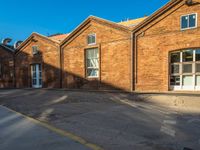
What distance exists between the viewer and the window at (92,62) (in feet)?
51.2


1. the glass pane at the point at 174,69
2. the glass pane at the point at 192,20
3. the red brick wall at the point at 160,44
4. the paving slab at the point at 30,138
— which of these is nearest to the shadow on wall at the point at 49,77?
the red brick wall at the point at 160,44

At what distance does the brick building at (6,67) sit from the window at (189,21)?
17.9 metres

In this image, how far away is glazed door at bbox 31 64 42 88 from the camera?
1969 cm

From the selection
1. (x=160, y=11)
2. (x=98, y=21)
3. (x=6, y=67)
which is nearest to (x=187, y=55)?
(x=160, y=11)

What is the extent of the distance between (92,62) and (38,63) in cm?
659

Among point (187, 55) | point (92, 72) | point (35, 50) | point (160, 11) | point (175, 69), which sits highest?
point (160, 11)

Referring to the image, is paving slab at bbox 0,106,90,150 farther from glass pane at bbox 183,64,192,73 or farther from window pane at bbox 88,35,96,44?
window pane at bbox 88,35,96,44

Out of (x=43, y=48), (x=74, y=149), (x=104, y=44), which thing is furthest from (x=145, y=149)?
(x=43, y=48)

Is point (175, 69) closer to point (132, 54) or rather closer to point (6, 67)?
point (132, 54)

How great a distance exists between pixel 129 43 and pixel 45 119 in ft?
28.4

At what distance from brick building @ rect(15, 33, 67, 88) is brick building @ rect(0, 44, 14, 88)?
91 centimetres

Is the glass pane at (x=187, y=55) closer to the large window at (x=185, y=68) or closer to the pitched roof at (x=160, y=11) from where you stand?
the large window at (x=185, y=68)

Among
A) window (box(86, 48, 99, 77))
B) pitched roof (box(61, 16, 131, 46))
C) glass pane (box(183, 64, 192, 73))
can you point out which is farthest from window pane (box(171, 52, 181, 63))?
window (box(86, 48, 99, 77))

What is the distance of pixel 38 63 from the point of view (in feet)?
64.2
